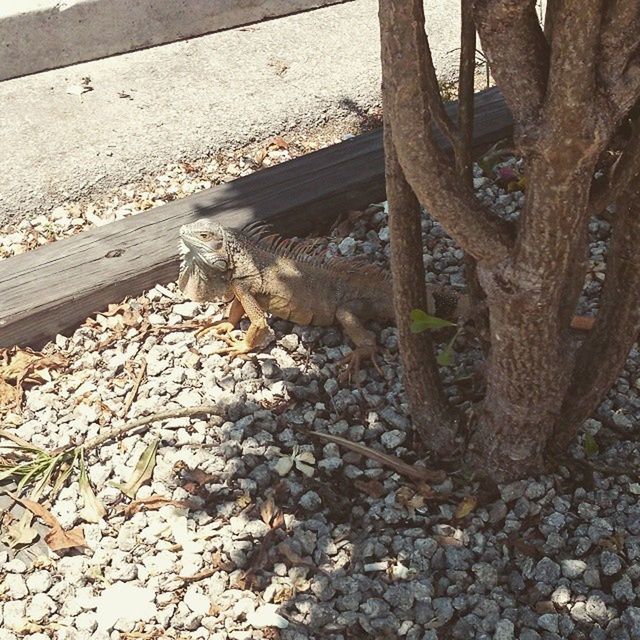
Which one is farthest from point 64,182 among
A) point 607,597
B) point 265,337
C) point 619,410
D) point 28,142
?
point 607,597

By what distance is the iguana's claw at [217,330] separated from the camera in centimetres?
404

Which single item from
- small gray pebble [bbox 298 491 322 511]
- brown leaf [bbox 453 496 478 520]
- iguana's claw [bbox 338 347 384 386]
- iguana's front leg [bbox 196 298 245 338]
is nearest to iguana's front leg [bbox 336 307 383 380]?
iguana's claw [bbox 338 347 384 386]

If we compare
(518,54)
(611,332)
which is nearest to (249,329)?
(611,332)

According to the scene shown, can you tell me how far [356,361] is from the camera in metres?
3.67

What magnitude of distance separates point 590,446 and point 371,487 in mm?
736

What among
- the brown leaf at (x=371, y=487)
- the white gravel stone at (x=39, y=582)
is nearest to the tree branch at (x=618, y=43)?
the brown leaf at (x=371, y=487)

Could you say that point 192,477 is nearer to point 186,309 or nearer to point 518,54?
point 186,309

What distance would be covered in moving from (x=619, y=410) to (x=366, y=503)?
0.94m

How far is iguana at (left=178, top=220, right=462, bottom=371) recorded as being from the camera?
3.94m

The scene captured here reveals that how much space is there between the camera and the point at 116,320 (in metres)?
4.15

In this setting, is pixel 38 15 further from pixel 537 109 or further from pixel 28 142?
pixel 537 109

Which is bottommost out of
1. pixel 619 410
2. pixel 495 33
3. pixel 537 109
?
pixel 619 410

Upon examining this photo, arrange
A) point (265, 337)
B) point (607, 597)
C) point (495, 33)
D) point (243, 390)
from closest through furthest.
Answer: point (495, 33) < point (607, 597) < point (243, 390) < point (265, 337)

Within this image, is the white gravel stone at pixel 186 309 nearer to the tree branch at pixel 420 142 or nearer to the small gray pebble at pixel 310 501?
the small gray pebble at pixel 310 501
